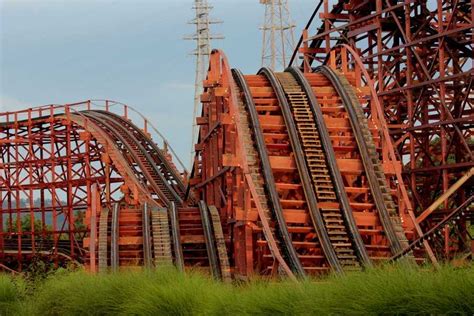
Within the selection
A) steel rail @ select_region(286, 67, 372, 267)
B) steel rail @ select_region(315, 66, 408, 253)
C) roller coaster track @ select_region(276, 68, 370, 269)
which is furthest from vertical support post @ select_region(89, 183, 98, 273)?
steel rail @ select_region(315, 66, 408, 253)

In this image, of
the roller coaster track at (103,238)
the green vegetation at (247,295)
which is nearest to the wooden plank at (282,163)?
the roller coaster track at (103,238)

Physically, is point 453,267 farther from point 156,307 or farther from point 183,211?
point 183,211

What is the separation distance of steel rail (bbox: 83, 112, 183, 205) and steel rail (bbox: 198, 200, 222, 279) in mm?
8874

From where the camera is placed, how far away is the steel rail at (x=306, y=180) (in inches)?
631

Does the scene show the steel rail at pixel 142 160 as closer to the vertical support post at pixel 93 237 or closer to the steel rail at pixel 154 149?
the steel rail at pixel 154 149

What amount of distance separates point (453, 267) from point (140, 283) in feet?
14.4

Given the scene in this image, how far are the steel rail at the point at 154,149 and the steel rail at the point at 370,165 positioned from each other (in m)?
11.5

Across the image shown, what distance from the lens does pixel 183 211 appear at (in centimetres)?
2075

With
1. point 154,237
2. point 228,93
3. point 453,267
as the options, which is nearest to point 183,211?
point 154,237

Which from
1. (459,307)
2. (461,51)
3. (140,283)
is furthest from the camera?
(461,51)

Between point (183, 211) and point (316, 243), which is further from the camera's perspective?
point (183, 211)

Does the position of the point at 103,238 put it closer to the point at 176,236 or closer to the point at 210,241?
the point at 176,236

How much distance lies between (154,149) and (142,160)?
1271 mm

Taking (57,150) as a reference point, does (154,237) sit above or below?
below
